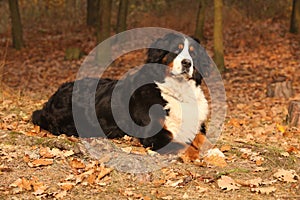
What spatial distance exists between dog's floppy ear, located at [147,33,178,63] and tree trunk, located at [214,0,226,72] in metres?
8.15

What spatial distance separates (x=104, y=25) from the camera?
16.6 meters

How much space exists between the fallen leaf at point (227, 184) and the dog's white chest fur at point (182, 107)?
88cm

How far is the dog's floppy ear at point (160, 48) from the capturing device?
18.5ft

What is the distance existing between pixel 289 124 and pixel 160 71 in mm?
4101

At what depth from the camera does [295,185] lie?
485 cm

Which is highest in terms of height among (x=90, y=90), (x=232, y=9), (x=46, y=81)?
(x=232, y=9)

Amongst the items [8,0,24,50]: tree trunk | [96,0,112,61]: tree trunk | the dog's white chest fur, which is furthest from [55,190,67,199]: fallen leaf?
[8,0,24,50]: tree trunk

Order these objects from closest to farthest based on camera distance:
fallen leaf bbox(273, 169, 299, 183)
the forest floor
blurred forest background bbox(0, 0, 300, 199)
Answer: the forest floor < blurred forest background bbox(0, 0, 300, 199) < fallen leaf bbox(273, 169, 299, 183)

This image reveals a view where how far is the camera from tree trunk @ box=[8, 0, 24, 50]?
19558 mm

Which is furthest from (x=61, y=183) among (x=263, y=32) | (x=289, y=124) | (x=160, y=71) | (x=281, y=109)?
(x=263, y=32)

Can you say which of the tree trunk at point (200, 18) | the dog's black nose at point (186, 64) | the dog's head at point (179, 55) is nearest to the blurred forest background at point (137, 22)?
the tree trunk at point (200, 18)

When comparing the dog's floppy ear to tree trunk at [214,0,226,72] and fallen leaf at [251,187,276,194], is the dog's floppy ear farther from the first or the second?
tree trunk at [214,0,226,72]

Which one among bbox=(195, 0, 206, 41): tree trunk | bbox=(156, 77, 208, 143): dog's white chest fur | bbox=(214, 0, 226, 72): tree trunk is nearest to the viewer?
bbox=(156, 77, 208, 143): dog's white chest fur

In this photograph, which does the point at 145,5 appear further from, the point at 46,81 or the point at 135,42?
the point at 46,81
